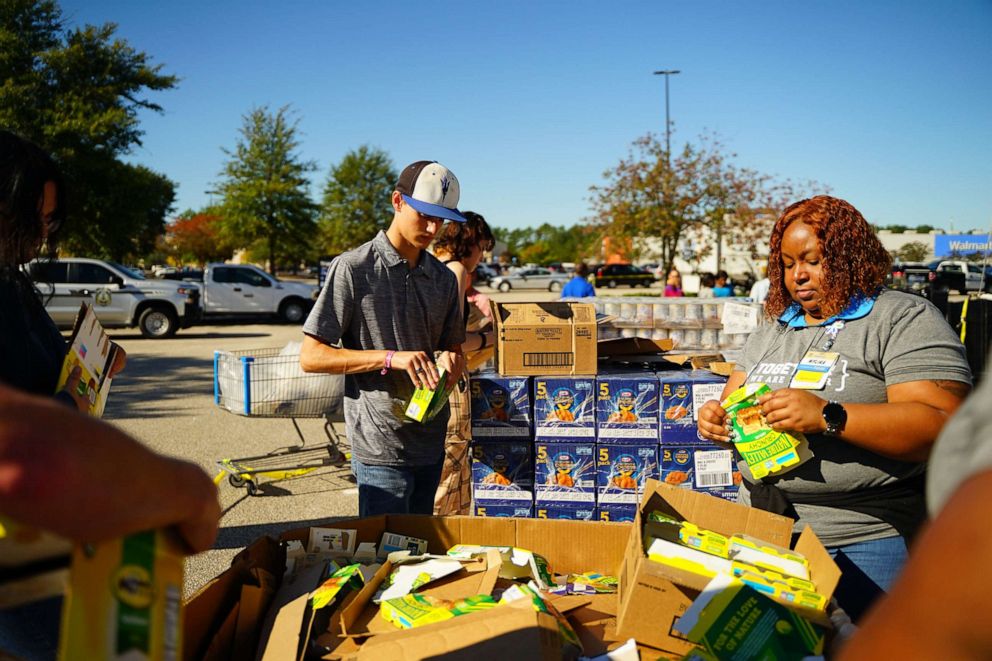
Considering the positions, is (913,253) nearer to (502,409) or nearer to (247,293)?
(247,293)

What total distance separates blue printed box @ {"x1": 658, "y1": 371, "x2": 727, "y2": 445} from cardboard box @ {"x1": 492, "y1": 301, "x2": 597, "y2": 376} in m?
0.42

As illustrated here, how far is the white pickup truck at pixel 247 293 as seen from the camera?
2106 centimetres

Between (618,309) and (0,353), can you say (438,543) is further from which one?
(618,309)

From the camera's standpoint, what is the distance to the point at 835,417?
2.10 metres

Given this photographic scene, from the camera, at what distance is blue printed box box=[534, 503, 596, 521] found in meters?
3.96

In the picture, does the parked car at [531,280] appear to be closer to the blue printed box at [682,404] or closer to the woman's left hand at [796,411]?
the blue printed box at [682,404]

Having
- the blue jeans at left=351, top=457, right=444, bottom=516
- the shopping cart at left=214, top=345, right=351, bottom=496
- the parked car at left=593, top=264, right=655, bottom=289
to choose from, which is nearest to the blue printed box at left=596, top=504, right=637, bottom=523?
the blue jeans at left=351, top=457, right=444, bottom=516

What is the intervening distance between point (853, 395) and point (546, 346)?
6.60 feet

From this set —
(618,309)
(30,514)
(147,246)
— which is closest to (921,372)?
(30,514)

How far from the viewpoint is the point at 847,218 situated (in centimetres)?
242

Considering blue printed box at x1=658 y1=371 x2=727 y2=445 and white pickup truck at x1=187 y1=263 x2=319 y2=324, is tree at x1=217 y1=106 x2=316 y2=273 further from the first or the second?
blue printed box at x1=658 y1=371 x2=727 y2=445

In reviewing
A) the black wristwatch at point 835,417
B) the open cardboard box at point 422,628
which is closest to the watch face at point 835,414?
the black wristwatch at point 835,417

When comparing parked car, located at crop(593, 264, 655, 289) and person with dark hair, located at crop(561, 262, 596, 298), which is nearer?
person with dark hair, located at crop(561, 262, 596, 298)

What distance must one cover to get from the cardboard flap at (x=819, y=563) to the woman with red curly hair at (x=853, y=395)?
0.45 feet
